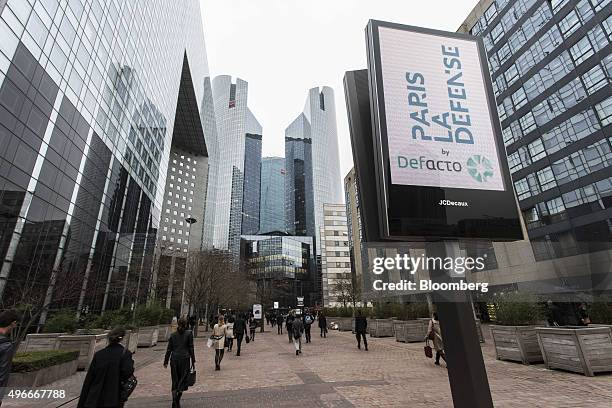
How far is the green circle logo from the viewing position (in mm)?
3791

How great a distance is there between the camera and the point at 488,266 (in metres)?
3.79

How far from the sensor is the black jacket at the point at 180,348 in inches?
279

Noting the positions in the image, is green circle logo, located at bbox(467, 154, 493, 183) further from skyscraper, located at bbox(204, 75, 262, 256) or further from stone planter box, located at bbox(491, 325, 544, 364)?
skyscraper, located at bbox(204, 75, 262, 256)

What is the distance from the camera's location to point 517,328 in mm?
10617

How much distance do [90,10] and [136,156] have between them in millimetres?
18472

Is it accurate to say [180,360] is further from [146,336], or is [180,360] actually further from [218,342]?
[146,336]

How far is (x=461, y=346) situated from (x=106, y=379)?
15.3ft

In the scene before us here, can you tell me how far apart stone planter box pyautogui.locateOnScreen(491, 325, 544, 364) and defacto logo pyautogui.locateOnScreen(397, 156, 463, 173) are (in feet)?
31.3

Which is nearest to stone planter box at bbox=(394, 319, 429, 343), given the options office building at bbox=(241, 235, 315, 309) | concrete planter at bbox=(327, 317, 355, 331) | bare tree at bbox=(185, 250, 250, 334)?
concrete planter at bbox=(327, 317, 355, 331)

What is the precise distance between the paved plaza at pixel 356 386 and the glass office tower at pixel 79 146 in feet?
29.5

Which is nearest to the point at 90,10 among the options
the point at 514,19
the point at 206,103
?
the point at 514,19

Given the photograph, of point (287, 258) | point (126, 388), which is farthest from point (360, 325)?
point (287, 258)

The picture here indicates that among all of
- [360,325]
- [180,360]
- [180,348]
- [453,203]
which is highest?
[453,203]

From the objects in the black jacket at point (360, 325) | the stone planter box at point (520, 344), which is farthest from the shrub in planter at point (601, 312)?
the black jacket at point (360, 325)
